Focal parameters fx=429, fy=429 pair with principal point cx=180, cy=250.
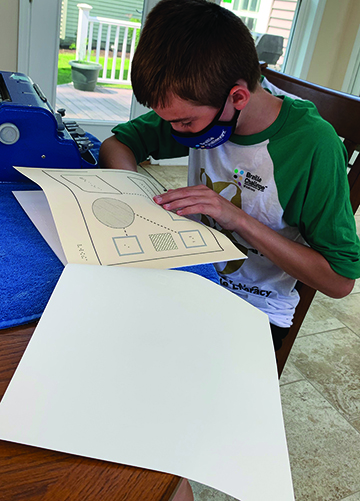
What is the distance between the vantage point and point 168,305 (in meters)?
0.49

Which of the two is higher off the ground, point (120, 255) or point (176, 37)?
point (176, 37)

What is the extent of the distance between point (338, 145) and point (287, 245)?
0.69 feet

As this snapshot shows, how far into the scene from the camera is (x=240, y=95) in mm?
758

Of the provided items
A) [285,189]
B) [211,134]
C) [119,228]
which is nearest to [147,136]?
[211,134]

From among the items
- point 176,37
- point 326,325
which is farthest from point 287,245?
point 326,325

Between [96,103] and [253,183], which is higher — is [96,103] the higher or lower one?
the lower one

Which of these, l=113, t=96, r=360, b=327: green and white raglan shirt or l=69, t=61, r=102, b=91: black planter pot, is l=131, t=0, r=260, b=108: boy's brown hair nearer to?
l=113, t=96, r=360, b=327: green and white raglan shirt

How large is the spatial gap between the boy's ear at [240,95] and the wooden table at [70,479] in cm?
62

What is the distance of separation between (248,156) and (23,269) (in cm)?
52

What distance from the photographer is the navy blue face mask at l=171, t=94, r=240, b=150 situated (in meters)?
A: 0.80

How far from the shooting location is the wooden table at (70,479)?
0.31m

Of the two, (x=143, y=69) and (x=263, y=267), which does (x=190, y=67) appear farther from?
(x=263, y=267)

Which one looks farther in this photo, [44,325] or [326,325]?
[326,325]

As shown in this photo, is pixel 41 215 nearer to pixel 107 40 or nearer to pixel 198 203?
pixel 198 203
